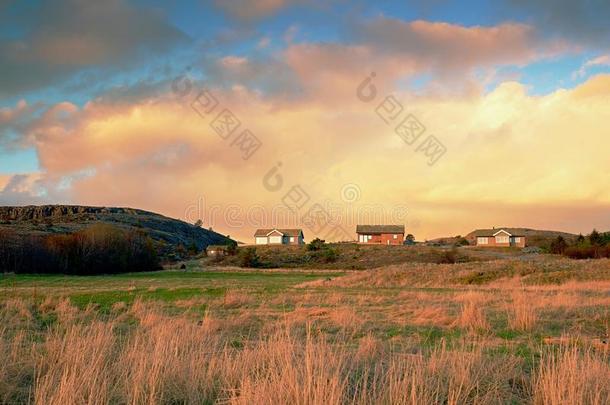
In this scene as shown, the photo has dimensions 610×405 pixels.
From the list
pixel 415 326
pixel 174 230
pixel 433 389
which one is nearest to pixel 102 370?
pixel 433 389

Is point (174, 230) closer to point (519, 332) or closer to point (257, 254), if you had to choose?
point (257, 254)

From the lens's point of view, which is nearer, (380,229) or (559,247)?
(559,247)

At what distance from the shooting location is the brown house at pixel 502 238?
116562 mm

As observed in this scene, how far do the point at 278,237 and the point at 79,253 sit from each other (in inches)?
2195

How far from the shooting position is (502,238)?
385 ft

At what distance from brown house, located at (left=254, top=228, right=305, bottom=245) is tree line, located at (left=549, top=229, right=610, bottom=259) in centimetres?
5710

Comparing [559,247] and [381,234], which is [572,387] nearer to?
[559,247]

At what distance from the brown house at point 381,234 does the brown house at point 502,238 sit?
61.4 ft

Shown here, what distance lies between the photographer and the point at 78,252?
73875mm

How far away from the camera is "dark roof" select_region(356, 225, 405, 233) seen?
4562 inches

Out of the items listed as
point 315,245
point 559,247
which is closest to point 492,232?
point 559,247

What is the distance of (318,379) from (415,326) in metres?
9.17

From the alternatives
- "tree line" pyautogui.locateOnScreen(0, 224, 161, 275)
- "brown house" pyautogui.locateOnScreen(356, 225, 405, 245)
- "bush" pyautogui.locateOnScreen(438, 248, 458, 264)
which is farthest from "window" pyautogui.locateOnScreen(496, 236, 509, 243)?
"tree line" pyautogui.locateOnScreen(0, 224, 161, 275)

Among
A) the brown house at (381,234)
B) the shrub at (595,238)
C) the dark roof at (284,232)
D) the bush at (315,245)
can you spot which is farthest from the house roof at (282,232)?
the shrub at (595,238)
